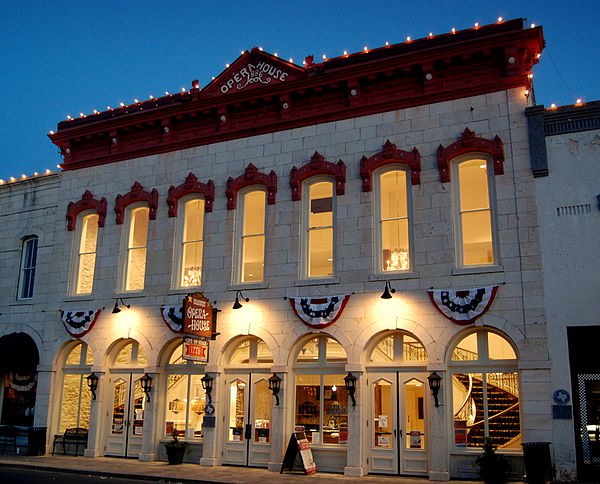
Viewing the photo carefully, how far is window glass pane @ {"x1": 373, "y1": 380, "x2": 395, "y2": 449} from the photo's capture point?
16688 mm

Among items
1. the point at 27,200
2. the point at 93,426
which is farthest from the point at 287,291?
the point at 27,200

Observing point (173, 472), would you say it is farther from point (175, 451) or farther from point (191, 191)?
point (191, 191)

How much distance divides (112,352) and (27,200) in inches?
288

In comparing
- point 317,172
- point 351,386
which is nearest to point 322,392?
point 351,386

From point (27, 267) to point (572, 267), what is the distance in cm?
1876

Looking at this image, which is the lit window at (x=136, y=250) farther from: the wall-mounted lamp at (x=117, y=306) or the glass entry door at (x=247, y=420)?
the glass entry door at (x=247, y=420)

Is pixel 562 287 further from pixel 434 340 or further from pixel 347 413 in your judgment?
pixel 347 413

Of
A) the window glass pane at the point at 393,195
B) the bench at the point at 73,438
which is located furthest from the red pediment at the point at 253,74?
the bench at the point at 73,438

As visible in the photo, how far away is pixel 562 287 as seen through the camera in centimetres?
1535

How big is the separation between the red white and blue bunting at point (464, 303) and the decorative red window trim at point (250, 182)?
6.00 meters

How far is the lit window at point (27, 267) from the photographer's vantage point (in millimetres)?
23812

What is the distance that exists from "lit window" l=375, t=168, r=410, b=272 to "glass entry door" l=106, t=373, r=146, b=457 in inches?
349

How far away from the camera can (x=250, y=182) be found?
1981 cm

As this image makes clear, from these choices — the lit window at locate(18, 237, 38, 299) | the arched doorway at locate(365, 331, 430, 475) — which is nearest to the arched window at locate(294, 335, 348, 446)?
the arched doorway at locate(365, 331, 430, 475)
